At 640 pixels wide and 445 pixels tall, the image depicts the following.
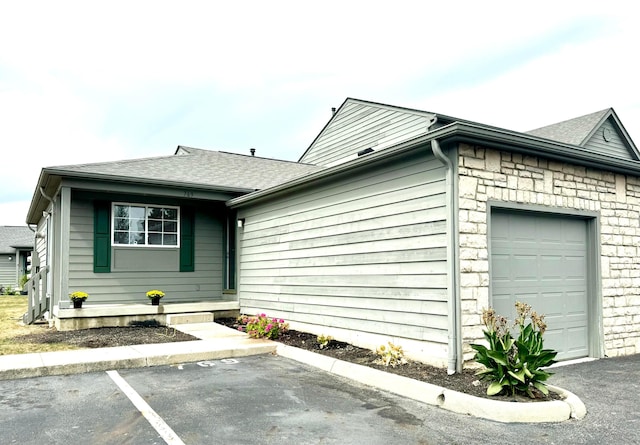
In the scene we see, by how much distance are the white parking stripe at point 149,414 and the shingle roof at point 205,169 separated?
5.42m

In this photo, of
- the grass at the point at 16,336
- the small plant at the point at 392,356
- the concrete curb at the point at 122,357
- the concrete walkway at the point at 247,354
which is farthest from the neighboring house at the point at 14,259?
the small plant at the point at 392,356

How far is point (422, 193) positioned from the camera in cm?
649

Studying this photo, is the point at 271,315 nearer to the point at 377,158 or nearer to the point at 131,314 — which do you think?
the point at 131,314

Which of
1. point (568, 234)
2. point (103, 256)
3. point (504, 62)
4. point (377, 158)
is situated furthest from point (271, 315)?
point (504, 62)

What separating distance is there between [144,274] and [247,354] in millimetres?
4676

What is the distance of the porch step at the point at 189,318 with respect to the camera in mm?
10484

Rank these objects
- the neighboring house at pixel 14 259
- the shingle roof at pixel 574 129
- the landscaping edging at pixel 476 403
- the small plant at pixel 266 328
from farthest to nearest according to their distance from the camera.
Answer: the neighboring house at pixel 14 259, the shingle roof at pixel 574 129, the small plant at pixel 266 328, the landscaping edging at pixel 476 403

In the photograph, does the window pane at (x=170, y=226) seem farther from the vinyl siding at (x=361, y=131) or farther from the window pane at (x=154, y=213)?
the vinyl siding at (x=361, y=131)

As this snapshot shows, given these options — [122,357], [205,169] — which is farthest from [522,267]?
[205,169]

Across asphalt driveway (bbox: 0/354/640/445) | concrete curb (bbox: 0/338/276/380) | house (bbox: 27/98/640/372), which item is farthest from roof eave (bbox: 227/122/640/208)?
concrete curb (bbox: 0/338/276/380)

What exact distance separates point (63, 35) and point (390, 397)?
26.8 ft

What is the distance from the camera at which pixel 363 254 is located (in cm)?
765

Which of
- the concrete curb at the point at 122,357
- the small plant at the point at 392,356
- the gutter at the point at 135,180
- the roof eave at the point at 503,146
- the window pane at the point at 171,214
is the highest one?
the gutter at the point at 135,180

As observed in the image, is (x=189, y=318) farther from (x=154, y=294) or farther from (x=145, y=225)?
(x=145, y=225)
